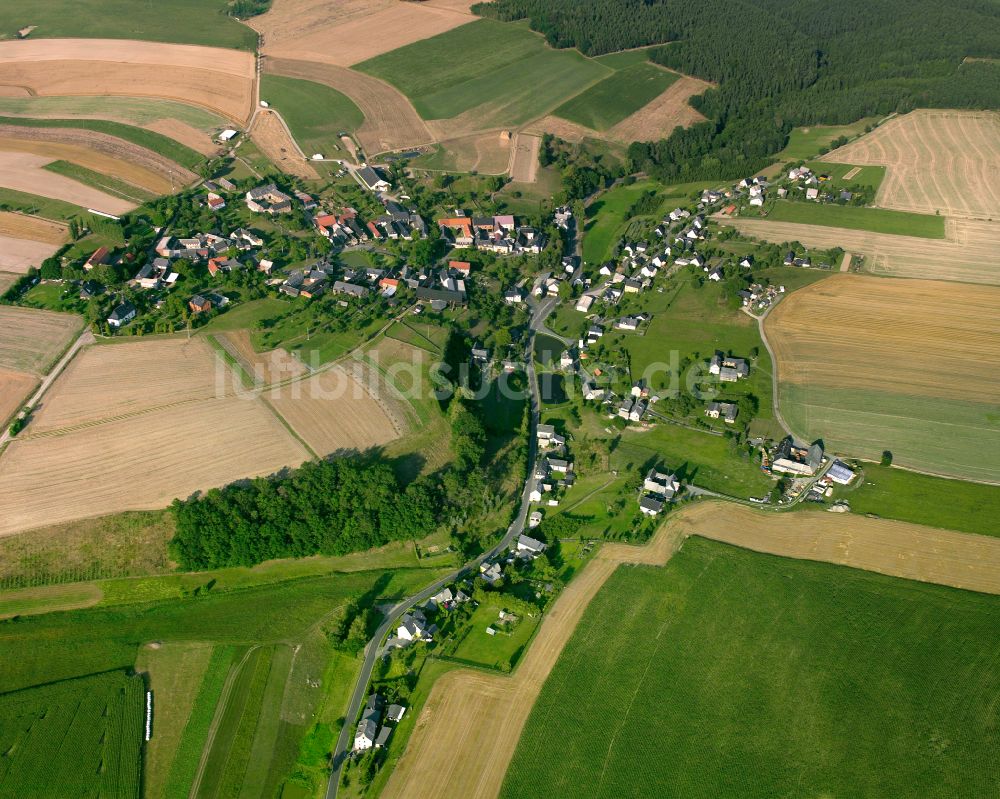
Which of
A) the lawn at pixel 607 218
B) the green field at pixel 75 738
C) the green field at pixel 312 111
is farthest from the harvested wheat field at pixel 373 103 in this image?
the green field at pixel 75 738

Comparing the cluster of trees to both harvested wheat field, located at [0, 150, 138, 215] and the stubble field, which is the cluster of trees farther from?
harvested wheat field, located at [0, 150, 138, 215]

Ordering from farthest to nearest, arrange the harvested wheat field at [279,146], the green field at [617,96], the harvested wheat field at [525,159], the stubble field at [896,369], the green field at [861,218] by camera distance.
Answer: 1. the green field at [617,96]
2. the harvested wheat field at [525,159]
3. the harvested wheat field at [279,146]
4. the green field at [861,218]
5. the stubble field at [896,369]

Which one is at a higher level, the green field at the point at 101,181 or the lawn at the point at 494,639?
the green field at the point at 101,181

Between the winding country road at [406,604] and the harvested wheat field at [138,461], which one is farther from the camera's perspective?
the harvested wheat field at [138,461]

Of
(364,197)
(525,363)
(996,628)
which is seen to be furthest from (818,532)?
(364,197)

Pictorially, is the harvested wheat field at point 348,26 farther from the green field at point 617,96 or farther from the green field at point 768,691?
the green field at point 768,691

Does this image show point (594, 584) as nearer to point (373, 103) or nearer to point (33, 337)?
point (33, 337)
